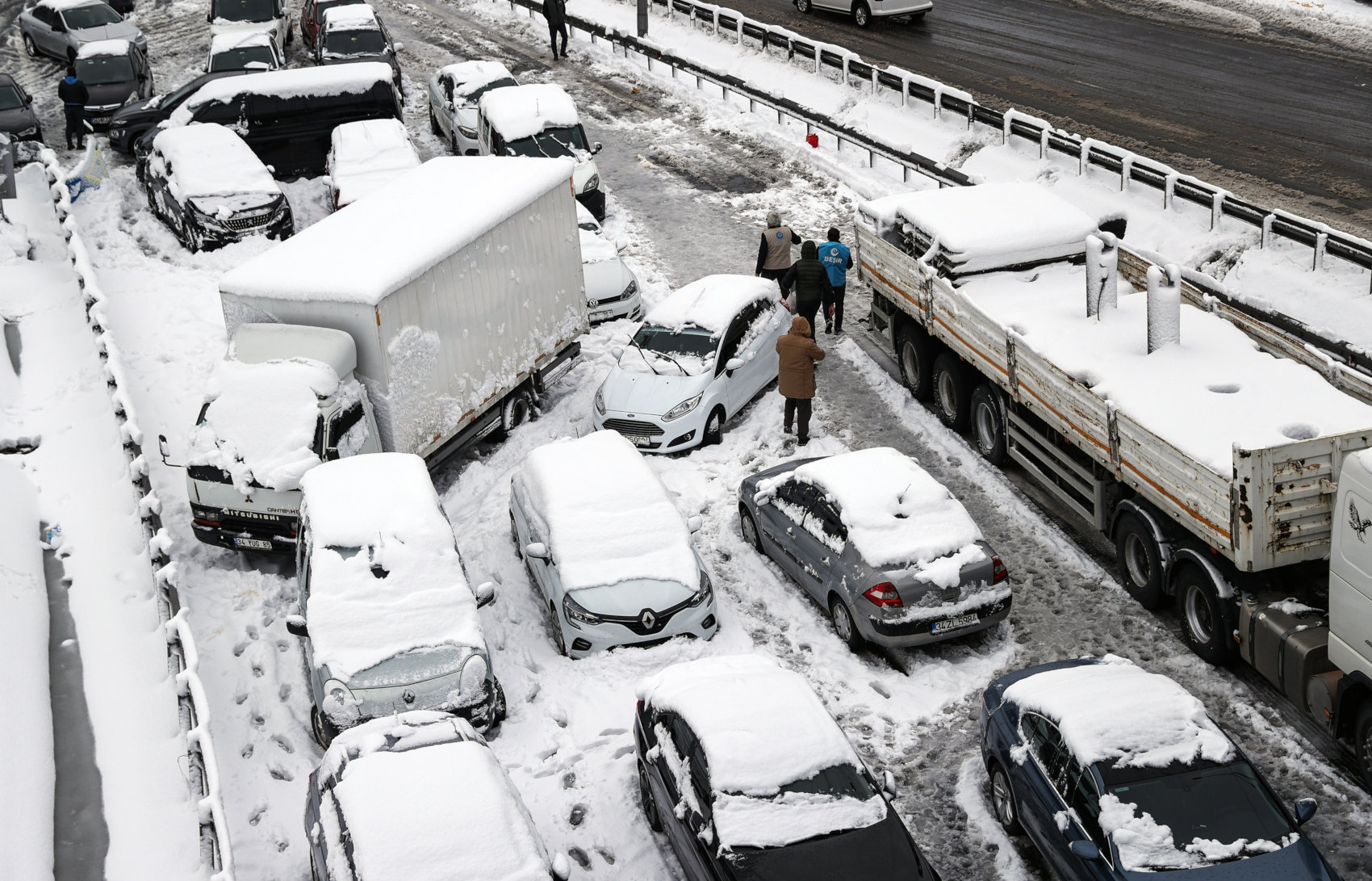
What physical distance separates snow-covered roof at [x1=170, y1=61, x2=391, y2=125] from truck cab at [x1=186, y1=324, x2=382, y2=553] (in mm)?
13127

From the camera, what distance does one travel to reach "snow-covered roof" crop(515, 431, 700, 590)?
12.8 meters

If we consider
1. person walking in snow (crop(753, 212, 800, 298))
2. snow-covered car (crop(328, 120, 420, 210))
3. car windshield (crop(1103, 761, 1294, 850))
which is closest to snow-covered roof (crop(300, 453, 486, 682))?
car windshield (crop(1103, 761, 1294, 850))

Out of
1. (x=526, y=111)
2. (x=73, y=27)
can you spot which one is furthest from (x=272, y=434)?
(x=73, y=27)

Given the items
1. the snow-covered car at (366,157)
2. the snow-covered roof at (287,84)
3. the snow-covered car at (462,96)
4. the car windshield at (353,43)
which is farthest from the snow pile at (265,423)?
the car windshield at (353,43)

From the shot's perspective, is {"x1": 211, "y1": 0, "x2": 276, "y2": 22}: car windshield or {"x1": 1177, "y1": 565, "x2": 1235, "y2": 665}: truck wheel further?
{"x1": 211, "y1": 0, "x2": 276, "y2": 22}: car windshield

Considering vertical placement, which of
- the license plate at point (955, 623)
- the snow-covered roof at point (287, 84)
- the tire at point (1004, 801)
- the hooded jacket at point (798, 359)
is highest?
the snow-covered roof at point (287, 84)

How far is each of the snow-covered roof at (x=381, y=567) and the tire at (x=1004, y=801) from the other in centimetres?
459

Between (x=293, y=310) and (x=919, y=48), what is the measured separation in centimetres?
2086

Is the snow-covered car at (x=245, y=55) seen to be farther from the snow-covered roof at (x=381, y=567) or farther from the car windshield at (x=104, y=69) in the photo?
the snow-covered roof at (x=381, y=567)

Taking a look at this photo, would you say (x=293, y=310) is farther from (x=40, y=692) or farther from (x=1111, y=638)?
(x=1111, y=638)

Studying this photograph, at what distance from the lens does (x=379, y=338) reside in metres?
14.4

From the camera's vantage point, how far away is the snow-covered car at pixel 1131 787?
8.77m

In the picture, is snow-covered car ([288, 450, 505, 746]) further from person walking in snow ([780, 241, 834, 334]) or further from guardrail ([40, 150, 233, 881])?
person walking in snow ([780, 241, 834, 334])

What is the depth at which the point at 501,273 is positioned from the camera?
645 inches
